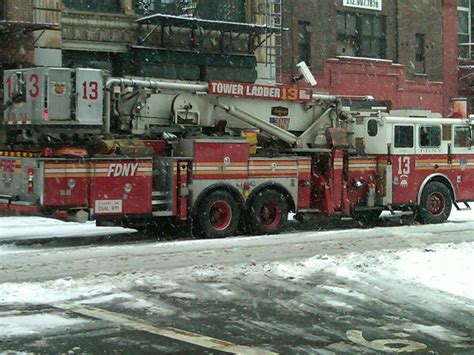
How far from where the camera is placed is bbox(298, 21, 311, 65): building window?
26.5 metres

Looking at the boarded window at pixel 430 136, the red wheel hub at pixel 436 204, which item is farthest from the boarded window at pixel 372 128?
the red wheel hub at pixel 436 204

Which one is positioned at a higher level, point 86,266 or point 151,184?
point 151,184

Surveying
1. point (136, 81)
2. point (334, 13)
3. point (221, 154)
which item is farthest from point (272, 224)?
point (334, 13)

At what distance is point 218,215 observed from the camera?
600 inches

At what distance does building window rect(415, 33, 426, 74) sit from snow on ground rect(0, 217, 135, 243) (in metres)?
16.7

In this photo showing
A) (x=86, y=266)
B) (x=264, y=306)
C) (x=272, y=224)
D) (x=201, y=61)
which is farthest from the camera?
(x=201, y=61)

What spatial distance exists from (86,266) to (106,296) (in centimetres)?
215

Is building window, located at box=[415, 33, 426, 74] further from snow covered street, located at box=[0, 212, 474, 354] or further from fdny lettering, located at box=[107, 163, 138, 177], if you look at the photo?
fdny lettering, located at box=[107, 163, 138, 177]

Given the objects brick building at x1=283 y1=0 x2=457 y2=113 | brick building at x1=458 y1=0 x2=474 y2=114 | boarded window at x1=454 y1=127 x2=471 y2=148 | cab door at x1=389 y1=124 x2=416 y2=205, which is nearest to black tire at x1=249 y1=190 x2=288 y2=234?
cab door at x1=389 y1=124 x2=416 y2=205

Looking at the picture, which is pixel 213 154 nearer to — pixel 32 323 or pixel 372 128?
pixel 372 128

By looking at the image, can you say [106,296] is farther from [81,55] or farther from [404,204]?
[81,55]

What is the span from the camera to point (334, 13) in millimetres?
27328

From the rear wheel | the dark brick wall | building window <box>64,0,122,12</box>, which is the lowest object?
the rear wheel

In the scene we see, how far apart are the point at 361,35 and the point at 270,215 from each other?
14333mm
